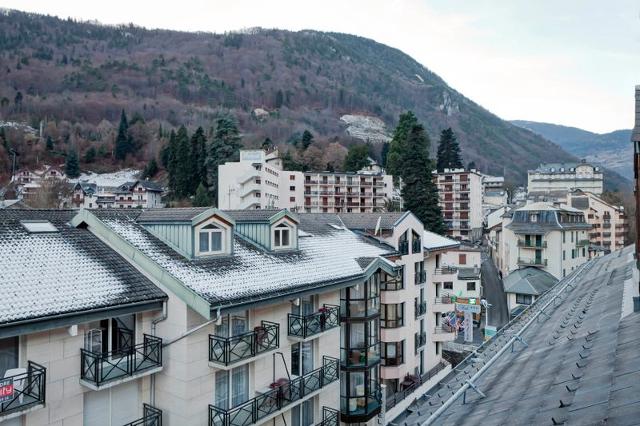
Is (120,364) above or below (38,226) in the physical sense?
below

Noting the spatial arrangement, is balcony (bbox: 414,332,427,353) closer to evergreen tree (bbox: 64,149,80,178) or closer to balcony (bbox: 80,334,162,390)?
balcony (bbox: 80,334,162,390)

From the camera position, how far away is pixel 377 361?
22641 mm

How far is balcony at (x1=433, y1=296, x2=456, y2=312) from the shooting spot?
33691mm

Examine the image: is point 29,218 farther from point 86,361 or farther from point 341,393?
point 341,393

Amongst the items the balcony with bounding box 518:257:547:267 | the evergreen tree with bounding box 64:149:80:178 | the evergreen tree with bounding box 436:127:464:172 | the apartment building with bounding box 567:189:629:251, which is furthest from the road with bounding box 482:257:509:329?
the evergreen tree with bounding box 64:149:80:178

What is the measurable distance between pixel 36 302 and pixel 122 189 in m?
92.4

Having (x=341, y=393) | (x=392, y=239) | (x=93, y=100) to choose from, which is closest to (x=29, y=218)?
(x=341, y=393)

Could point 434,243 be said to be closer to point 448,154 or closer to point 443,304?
point 443,304

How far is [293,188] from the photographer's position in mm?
80688

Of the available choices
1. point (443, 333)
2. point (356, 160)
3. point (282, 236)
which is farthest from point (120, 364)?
point (356, 160)

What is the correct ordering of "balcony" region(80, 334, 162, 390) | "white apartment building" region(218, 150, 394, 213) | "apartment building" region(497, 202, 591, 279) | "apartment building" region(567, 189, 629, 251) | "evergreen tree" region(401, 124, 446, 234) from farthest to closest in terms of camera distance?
"apartment building" region(567, 189, 629, 251)
"white apartment building" region(218, 150, 394, 213)
"evergreen tree" region(401, 124, 446, 234)
"apartment building" region(497, 202, 591, 279)
"balcony" region(80, 334, 162, 390)

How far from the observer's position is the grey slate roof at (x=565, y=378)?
6621 millimetres

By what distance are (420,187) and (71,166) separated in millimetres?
86276

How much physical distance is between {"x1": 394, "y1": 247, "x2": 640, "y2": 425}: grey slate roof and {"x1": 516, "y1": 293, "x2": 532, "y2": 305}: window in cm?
3729
